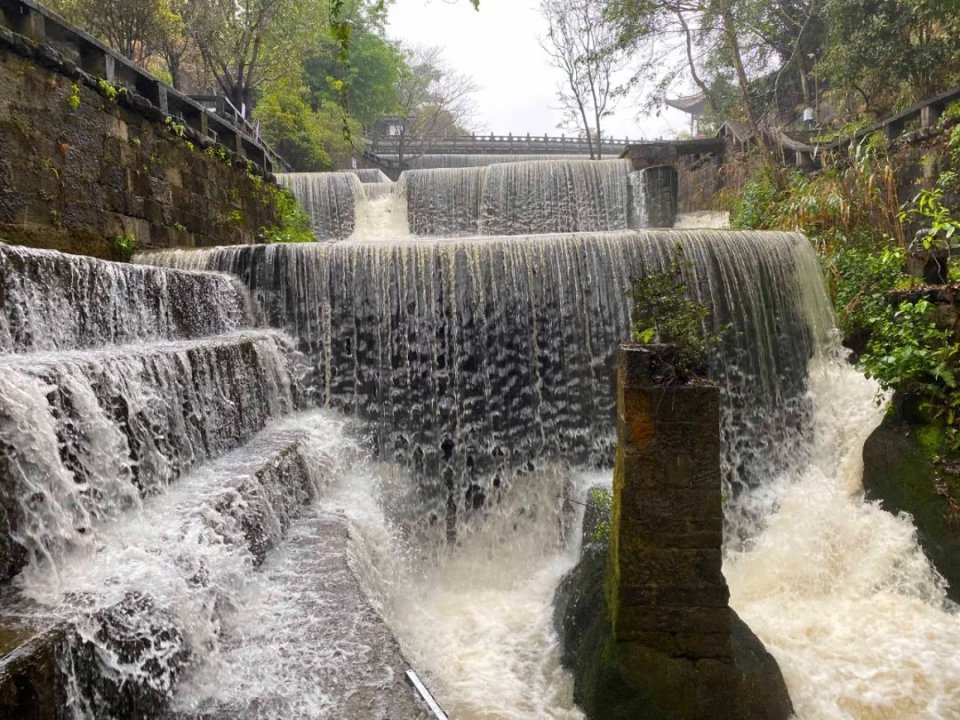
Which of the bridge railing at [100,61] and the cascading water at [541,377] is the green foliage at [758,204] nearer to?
the cascading water at [541,377]

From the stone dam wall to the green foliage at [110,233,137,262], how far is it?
18 mm

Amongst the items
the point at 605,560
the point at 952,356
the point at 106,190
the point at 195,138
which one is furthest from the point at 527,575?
the point at 195,138

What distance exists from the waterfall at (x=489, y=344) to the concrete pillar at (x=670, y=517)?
2.68m

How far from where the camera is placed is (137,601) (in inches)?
90.0

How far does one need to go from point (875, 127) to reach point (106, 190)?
9.57 metres

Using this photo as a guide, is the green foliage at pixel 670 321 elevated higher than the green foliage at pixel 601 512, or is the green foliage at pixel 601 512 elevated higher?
the green foliage at pixel 670 321

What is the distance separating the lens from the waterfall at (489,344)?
5992mm

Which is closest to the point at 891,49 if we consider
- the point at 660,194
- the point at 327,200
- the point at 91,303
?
the point at 660,194

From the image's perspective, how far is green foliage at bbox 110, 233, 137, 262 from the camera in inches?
235

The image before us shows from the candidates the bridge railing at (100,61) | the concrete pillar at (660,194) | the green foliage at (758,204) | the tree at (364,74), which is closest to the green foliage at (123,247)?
the bridge railing at (100,61)

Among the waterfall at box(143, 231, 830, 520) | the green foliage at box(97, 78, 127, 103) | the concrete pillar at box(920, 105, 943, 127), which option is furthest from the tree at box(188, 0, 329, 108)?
the concrete pillar at box(920, 105, 943, 127)

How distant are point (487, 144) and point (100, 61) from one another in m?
23.1

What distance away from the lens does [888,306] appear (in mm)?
6211

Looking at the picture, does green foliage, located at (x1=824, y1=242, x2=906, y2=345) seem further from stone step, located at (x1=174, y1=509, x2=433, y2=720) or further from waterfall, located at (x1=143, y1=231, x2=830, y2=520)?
stone step, located at (x1=174, y1=509, x2=433, y2=720)
